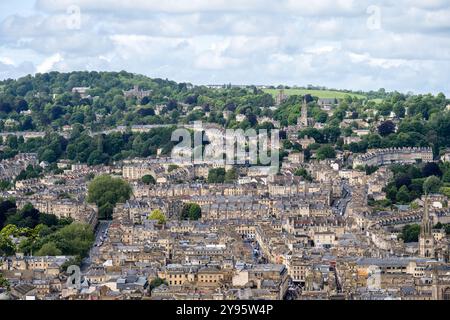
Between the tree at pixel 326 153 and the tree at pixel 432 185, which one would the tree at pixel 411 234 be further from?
the tree at pixel 326 153

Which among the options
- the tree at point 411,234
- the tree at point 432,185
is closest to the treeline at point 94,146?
the tree at point 432,185

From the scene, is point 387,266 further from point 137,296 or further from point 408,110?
point 408,110

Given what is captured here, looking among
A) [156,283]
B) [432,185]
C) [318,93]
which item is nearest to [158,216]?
[432,185]

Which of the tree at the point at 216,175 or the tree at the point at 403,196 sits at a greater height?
the tree at the point at 216,175

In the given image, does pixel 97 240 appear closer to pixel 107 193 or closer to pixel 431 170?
pixel 107 193

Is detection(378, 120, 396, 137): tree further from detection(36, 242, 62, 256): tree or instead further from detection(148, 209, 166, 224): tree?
detection(36, 242, 62, 256): tree

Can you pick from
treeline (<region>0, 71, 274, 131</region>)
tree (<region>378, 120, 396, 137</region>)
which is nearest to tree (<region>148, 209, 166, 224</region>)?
tree (<region>378, 120, 396, 137</region>)
